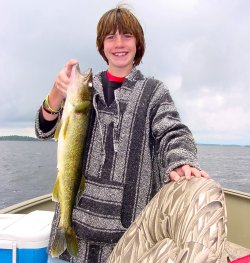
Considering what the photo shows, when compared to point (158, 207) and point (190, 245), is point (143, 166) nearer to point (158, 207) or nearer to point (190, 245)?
point (158, 207)

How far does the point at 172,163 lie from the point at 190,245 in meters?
0.73

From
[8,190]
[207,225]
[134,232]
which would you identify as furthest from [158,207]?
[8,190]

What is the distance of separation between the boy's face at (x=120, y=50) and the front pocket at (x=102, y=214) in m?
0.87

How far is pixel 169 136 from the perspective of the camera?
2.47 meters

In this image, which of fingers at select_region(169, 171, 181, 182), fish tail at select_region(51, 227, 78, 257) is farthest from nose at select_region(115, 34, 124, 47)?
fish tail at select_region(51, 227, 78, 257)


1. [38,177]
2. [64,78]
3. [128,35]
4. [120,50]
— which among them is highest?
[128,35]

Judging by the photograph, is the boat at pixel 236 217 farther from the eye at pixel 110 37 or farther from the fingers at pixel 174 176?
the fingers at pixel 174 176

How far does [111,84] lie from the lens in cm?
290

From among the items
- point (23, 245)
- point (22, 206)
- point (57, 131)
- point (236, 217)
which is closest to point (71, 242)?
point (23, 245)

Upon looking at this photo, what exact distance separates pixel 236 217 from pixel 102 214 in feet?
17.9

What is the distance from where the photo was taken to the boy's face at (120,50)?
2.79 meters

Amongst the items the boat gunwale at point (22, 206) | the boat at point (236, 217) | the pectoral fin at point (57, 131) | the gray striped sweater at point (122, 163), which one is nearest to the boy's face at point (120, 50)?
the gray striped sweater at point (122, 163)

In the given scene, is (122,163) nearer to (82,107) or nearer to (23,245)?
(82,107)

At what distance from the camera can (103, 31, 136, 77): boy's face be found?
279cm
